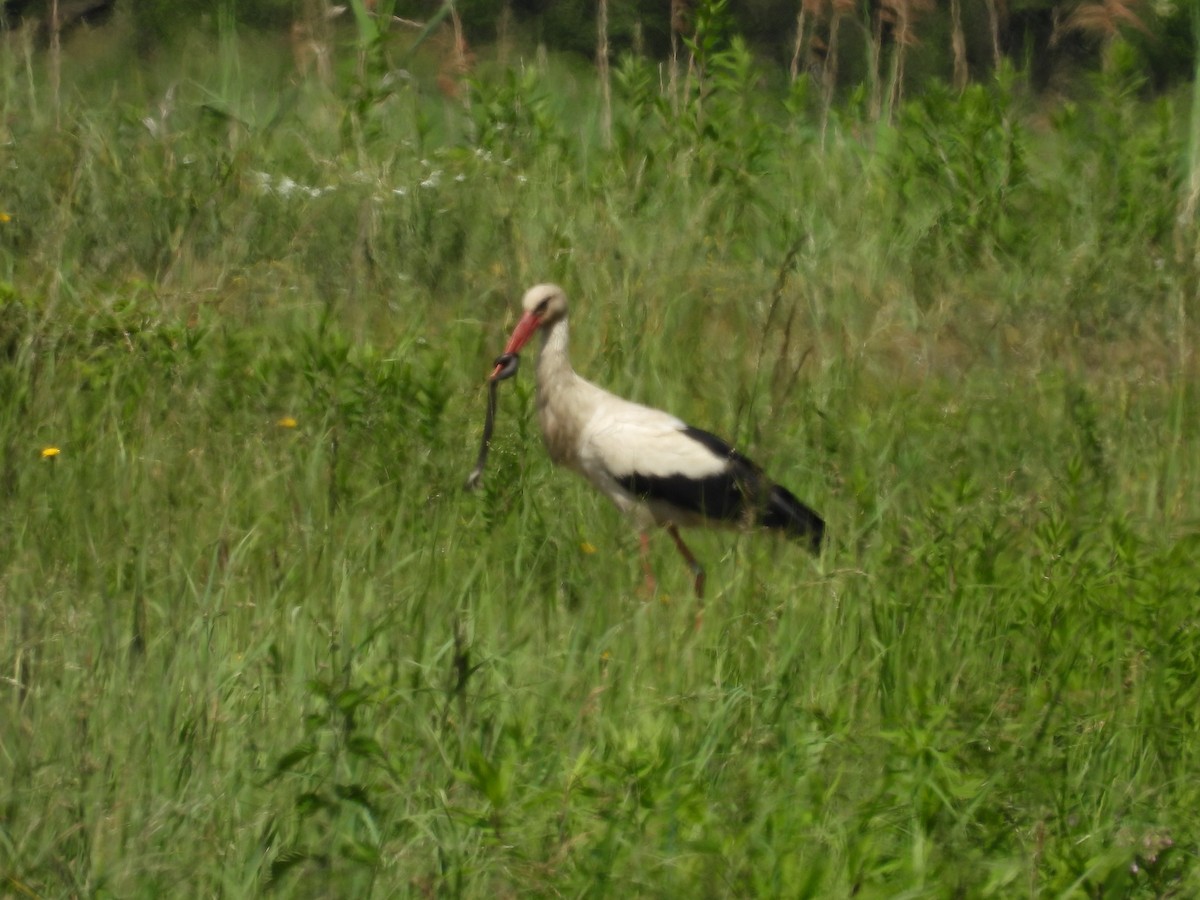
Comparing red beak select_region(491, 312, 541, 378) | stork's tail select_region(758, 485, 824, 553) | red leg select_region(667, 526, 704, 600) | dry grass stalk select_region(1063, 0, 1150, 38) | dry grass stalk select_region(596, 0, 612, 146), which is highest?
dry grass stalk select_region(1063, 0, 1150, 38)

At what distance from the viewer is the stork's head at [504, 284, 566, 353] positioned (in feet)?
17.7

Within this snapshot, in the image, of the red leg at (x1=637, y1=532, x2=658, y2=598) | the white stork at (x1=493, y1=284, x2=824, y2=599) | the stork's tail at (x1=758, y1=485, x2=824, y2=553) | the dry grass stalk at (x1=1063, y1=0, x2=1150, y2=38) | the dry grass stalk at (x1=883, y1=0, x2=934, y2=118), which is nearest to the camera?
the red leg at (x1=637, y1=532, x2=658, y2=598)

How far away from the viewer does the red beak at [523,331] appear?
17.7 feet

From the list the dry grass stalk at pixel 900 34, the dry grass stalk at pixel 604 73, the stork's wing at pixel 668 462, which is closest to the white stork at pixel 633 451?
the stork's wing at pixel 668 462

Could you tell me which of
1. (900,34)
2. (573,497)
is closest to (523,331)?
(573,497)

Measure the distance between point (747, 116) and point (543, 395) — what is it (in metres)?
2.15

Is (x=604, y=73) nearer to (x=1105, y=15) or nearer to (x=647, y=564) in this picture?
(x=1105, y=15)

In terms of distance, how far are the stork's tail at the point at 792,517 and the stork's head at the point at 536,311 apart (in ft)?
3.37

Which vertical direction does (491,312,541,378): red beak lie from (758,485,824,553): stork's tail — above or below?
above

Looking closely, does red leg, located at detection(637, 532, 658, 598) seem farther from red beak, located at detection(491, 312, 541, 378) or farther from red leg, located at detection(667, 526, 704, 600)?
red beak, located at detection(491, 312, 541, 378)

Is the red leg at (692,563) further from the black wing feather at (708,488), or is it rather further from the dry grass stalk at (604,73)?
the dry grass stalk at (604,73)

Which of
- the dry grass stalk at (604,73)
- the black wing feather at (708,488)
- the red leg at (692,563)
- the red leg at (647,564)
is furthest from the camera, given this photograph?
the dry grass stalk at (604,73)

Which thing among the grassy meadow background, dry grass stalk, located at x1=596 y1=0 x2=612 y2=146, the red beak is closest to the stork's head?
the red beak

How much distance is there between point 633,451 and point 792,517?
22.6 inches
